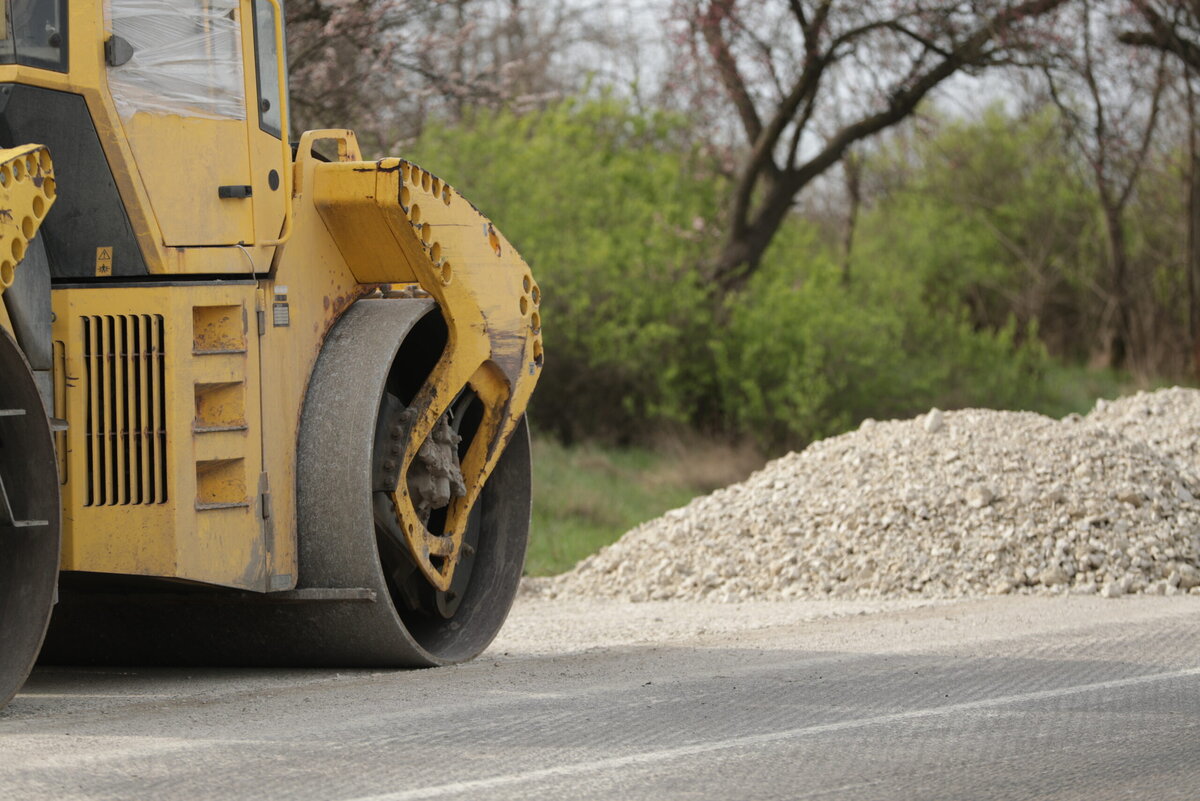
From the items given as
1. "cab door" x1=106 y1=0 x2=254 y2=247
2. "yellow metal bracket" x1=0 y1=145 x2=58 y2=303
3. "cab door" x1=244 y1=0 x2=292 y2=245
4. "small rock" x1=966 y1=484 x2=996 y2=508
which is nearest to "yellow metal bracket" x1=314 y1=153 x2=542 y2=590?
"cab door" x1=244 y1=0 x2=292 y2=245

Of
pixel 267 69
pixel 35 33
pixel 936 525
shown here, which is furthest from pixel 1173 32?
pixel 35 33

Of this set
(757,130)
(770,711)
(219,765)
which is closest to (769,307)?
(757,130)

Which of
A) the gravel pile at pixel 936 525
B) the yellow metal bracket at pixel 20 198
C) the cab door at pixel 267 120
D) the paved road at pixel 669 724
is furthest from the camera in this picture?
the gravel pile at pixel 936 525

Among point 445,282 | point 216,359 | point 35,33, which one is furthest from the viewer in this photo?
point 445,282

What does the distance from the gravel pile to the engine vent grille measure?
220 inches

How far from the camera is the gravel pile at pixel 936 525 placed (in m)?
11.1

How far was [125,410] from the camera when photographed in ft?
21.9

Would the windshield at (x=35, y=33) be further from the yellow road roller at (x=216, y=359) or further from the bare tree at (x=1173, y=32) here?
the bare tree at (x=1173, y=32)

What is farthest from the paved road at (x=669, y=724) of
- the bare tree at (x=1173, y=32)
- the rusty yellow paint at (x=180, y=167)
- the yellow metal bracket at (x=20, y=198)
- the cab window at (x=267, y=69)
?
the bare tree at (x=1173, y=32)

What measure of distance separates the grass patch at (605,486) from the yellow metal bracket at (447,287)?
5330mm

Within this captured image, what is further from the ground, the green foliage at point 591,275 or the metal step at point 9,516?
the green foliage at point 591,275

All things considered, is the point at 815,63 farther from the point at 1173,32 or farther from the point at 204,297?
the point at 204,297

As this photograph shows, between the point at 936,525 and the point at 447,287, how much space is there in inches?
193

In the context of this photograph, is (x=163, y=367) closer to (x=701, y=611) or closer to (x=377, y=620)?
(x=377, y=620)
